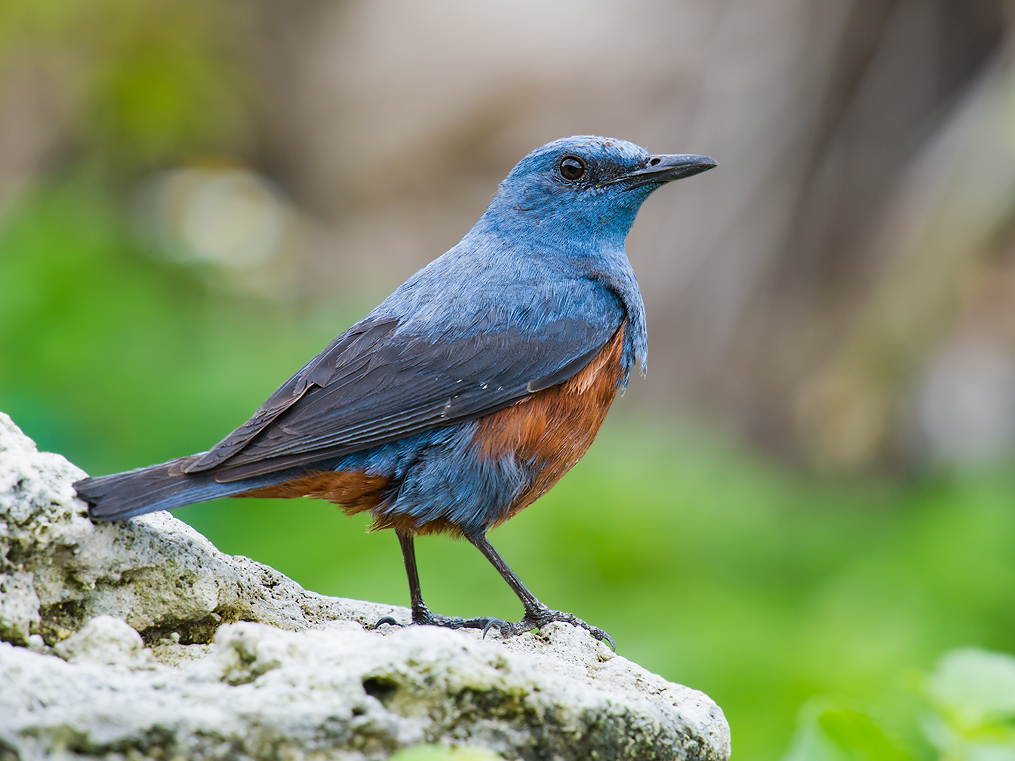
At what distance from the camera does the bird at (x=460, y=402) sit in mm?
3463

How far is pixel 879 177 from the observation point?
8984mm

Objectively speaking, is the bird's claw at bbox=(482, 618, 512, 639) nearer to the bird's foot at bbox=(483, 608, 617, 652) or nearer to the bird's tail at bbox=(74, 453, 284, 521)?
the bird's foot at bbox=(483, 608, 617, 652)

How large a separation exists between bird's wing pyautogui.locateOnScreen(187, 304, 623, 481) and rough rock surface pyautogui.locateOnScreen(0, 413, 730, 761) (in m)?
0.38

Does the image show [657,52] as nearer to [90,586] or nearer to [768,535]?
[768,535]

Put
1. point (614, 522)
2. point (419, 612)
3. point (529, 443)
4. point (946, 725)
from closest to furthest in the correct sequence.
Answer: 1. point (946, 725)
2. point (529, 443)
3. point (419, 612)
4. point (614, 522)

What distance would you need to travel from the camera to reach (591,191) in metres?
4.41

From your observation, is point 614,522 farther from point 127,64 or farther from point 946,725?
point 127,64

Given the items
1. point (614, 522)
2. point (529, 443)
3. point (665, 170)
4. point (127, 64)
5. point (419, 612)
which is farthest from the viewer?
point (127, 64)

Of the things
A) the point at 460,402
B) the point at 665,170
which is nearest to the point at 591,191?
the point at 665,170

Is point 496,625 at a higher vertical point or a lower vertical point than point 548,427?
lower

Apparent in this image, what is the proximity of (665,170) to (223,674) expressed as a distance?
2732 mm

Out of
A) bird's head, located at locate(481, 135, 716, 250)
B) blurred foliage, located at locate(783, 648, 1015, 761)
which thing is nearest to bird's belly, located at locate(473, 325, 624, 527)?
bird's head, located at locate(481, 135, 716, 250)

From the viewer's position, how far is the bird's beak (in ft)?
14.3

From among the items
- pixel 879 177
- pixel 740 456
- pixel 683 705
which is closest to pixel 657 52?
pixel 879 177
